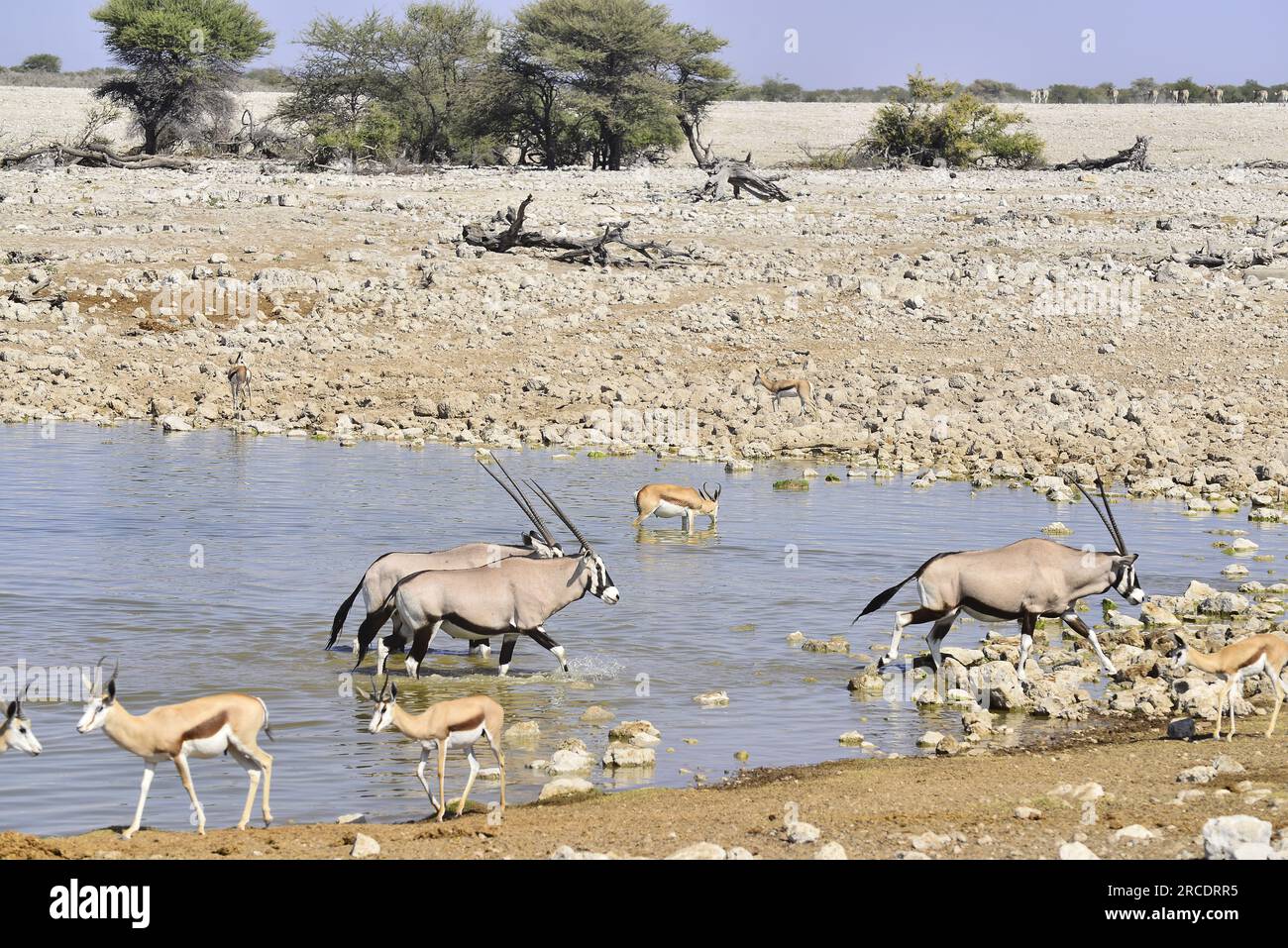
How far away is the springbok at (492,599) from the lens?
9.70 metres

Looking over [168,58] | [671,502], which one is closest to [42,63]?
[168,58]

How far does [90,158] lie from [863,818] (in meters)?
31.5

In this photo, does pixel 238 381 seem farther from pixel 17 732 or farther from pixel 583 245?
pixel 17 732

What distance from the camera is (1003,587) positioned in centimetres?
994

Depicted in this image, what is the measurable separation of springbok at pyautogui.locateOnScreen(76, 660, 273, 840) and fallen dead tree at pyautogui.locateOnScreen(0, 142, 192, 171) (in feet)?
96.5

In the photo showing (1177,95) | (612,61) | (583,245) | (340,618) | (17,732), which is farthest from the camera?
(1177,95)

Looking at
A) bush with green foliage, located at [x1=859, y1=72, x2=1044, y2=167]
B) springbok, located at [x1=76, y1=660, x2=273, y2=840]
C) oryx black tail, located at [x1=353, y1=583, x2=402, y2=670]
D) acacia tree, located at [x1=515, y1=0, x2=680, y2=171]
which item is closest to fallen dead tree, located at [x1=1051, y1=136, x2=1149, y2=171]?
bush with green foliage, located at [x1=859, y1=72, x2=1044, y2=167]

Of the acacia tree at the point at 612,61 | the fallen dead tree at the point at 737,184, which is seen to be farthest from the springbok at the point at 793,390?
the acacia tree at the point at 612,61

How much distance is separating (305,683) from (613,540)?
17.4 feet

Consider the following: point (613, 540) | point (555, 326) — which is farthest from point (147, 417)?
point (613, 540)

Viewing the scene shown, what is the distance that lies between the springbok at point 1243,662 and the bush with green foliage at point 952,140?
3160 cm

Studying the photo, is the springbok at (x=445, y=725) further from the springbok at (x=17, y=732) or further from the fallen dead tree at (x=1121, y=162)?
the fallen dead tree at (x=1121, y=162)
